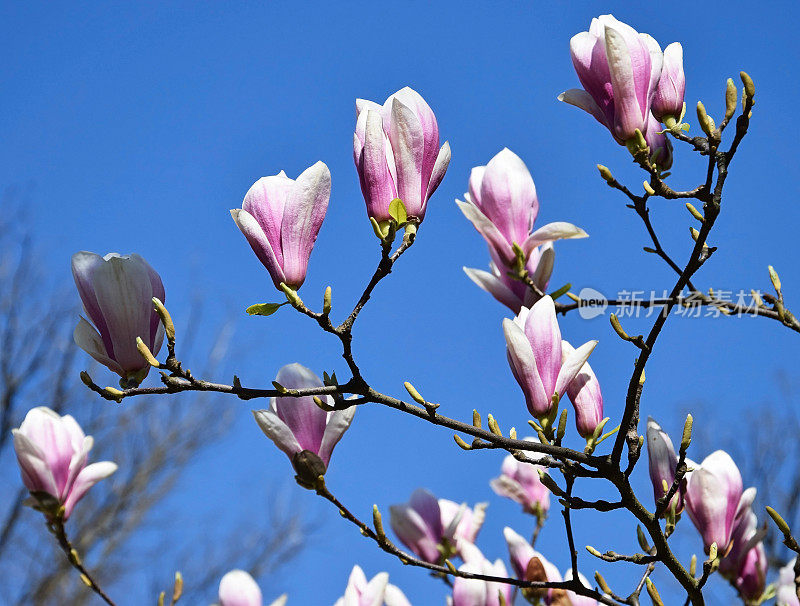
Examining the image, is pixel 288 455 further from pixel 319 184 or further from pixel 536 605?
pixel 536 605

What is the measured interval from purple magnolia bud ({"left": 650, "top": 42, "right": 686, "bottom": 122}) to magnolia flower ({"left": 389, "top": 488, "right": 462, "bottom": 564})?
3.14ft

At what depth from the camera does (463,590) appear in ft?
5.13

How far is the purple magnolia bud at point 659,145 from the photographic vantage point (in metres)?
1.21

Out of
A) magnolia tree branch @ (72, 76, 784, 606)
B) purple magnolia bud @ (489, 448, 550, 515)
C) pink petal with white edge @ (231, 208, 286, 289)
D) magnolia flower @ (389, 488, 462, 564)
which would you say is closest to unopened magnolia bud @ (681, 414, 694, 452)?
magnolia tree branch @ (72, 76, 784, 606)

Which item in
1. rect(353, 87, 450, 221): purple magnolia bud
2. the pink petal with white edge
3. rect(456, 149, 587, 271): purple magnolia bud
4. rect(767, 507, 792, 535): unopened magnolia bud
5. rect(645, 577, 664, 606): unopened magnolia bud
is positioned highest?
rect(456, 149, 587, 271): purple magnolia bud

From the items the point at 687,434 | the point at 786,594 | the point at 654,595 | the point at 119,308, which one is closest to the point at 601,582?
the point at 654,595

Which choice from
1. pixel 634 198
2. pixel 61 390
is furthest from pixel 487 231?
pixel 61 390

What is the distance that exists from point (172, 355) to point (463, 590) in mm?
840

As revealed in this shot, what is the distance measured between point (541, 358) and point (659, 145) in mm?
392

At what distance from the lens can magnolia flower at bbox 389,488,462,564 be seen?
1770 millimetres

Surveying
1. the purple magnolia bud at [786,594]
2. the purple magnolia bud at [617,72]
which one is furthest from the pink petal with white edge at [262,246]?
the purple magnolia bud at [786,594]

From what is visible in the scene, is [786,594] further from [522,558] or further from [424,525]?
[424,525]

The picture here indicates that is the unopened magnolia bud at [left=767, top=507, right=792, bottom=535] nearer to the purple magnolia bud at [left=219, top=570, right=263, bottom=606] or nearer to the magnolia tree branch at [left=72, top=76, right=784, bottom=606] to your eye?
the magnolia tree branch at [left=72, top=76, right=784, bottom=606]

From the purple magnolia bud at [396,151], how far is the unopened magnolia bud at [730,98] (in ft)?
1.26
